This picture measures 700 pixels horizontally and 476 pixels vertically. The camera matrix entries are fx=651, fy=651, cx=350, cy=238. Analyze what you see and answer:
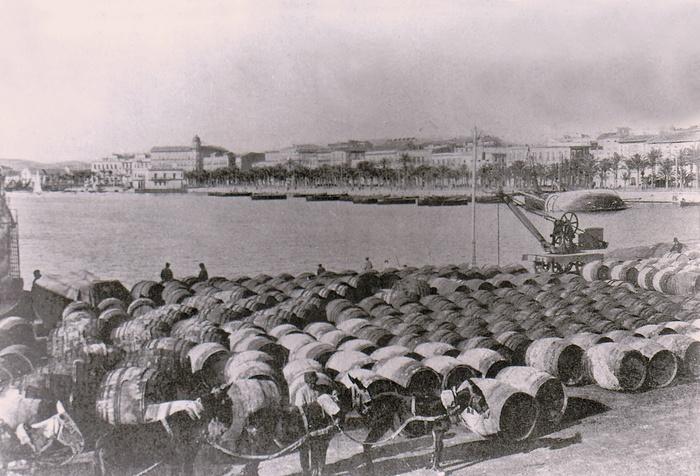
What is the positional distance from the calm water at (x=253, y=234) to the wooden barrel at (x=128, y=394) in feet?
72.1

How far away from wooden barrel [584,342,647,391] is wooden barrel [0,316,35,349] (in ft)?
43.0

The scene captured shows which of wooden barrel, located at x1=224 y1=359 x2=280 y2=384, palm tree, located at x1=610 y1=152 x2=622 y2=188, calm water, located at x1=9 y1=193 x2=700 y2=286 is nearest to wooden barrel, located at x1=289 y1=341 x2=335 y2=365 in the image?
wooden barrel, located at x1=224 y1=359 x2=280 y2=384

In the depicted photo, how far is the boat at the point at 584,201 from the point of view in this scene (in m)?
33.5

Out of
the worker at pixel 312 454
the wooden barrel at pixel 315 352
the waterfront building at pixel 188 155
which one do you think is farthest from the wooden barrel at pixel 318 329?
the waterfront building at pixel 188 155

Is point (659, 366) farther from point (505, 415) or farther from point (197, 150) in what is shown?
point (197, 150)

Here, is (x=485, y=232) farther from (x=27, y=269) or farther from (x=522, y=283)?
(x=27, y=269)

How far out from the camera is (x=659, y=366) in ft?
43.8

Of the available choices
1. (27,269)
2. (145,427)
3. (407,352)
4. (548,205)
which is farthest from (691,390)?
(27,269)

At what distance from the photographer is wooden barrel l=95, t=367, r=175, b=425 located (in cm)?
968

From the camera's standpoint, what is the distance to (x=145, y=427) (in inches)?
344

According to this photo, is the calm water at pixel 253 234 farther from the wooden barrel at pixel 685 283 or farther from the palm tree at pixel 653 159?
the wooden barrel at pixel 685 283

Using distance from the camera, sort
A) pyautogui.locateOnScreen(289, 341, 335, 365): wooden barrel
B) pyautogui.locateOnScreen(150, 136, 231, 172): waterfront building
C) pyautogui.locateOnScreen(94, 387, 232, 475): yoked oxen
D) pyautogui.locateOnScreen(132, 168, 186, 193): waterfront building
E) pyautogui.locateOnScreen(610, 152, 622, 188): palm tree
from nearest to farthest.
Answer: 1. pyautogui.locateOnScreen(94, 387, 232, 475): yoked oxen
2. pyautogui.locateOnScreen(289, 341, 335, 365): wooden barrel
3. pyautogui.locateOnScreen(150, 136, 231, 172): waterfront building
4. pyautogui.locateOnScreen(610, 152, 622, 188): palm tree
5. pyautogui.locateOnScreen(132, 168, 186, 193): waterfront building

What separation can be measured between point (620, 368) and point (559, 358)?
3.87 ft

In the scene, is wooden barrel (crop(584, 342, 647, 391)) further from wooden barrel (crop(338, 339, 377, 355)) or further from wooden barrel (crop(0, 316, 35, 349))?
wooden barrel (crop(0, 316, 35, 349))
